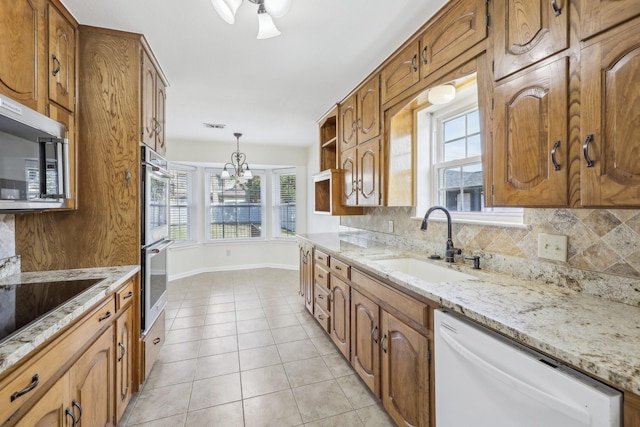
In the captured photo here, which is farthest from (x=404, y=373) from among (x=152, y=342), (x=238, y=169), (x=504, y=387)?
(x=238, y=169)

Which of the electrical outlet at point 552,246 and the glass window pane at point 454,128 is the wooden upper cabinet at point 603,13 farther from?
the glass window pane at point 454,128

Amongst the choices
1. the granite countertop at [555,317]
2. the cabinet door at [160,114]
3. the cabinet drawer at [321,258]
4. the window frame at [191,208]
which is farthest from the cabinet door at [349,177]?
the window frame at [191,208]

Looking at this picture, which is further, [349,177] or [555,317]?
[349,177]

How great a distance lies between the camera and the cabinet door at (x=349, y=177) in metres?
2.86

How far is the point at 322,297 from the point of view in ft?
8.98

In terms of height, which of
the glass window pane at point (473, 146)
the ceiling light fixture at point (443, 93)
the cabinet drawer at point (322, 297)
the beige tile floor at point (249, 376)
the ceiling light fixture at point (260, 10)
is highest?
the ceiling light fixture at point (260, 10)

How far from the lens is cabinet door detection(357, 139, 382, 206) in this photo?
8.00 feet

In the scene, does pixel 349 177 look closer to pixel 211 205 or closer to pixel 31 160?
pixel 31 160

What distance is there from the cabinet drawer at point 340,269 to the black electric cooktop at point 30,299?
1563 mm

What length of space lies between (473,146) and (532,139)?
93cm

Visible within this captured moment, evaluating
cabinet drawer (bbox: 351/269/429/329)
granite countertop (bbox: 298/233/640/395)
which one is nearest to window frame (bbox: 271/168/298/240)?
cabinet drawer (bbox: 351/269/429/329)

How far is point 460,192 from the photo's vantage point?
2.15m

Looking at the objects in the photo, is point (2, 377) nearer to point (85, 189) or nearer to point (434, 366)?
point (85, 189)

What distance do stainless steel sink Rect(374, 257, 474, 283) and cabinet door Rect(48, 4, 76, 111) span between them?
2.17m
